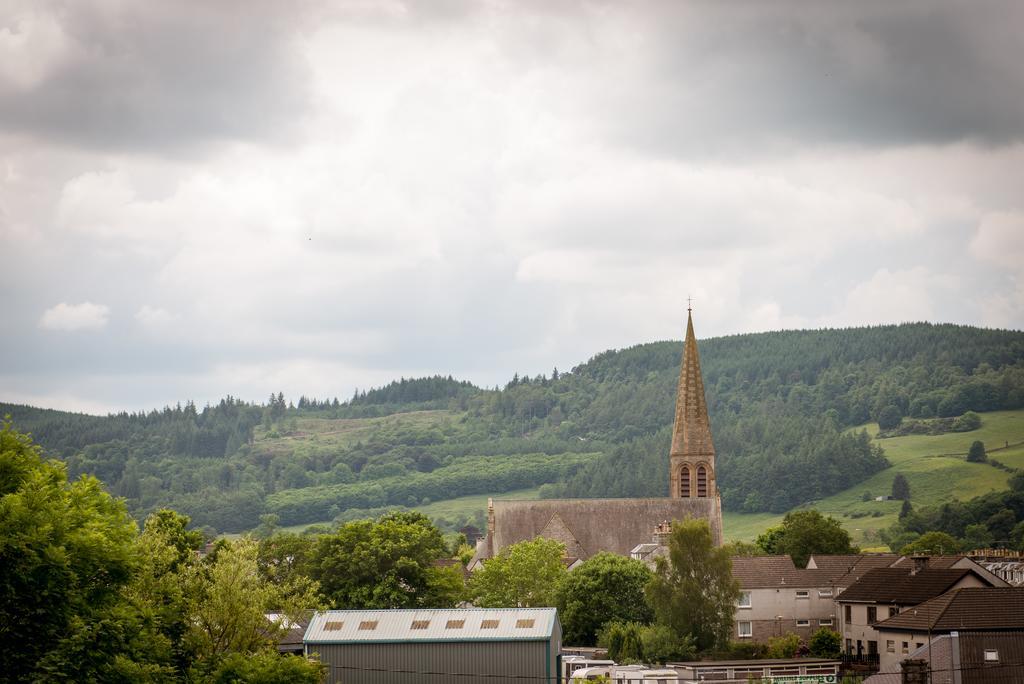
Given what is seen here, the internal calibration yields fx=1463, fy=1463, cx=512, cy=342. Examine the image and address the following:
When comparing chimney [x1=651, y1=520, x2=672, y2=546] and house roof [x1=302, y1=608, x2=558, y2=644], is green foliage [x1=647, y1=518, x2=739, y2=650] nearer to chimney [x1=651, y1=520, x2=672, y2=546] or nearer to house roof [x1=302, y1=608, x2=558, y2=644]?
house roof [x1=302, y1=608, x2=558, y2=644]

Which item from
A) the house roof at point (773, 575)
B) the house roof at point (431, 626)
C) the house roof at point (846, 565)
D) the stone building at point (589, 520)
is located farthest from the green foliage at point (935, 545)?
the house roof at point (431, 626)

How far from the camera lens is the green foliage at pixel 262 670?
59.1 meters

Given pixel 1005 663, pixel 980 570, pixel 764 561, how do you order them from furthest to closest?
pixel 764 561 → pixel 980 570 → pixel 1005 663

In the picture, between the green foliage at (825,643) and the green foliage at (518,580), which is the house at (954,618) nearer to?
the green foliage at (825,643)

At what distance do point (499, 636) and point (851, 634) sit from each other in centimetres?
3384

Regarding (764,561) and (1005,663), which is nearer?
(1005,663)

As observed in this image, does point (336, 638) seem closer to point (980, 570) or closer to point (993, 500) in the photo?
point (980, 570)

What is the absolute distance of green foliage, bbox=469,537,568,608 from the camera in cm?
10121

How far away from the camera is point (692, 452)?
14188cm

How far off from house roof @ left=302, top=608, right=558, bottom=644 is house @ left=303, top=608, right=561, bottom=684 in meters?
0.05

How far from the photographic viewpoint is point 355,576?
90.6m

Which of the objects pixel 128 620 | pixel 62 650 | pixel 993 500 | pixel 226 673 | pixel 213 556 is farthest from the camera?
pixel 993 500

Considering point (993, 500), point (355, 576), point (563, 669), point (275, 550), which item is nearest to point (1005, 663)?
point (563, 669)

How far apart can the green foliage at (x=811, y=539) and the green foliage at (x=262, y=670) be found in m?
81.5
